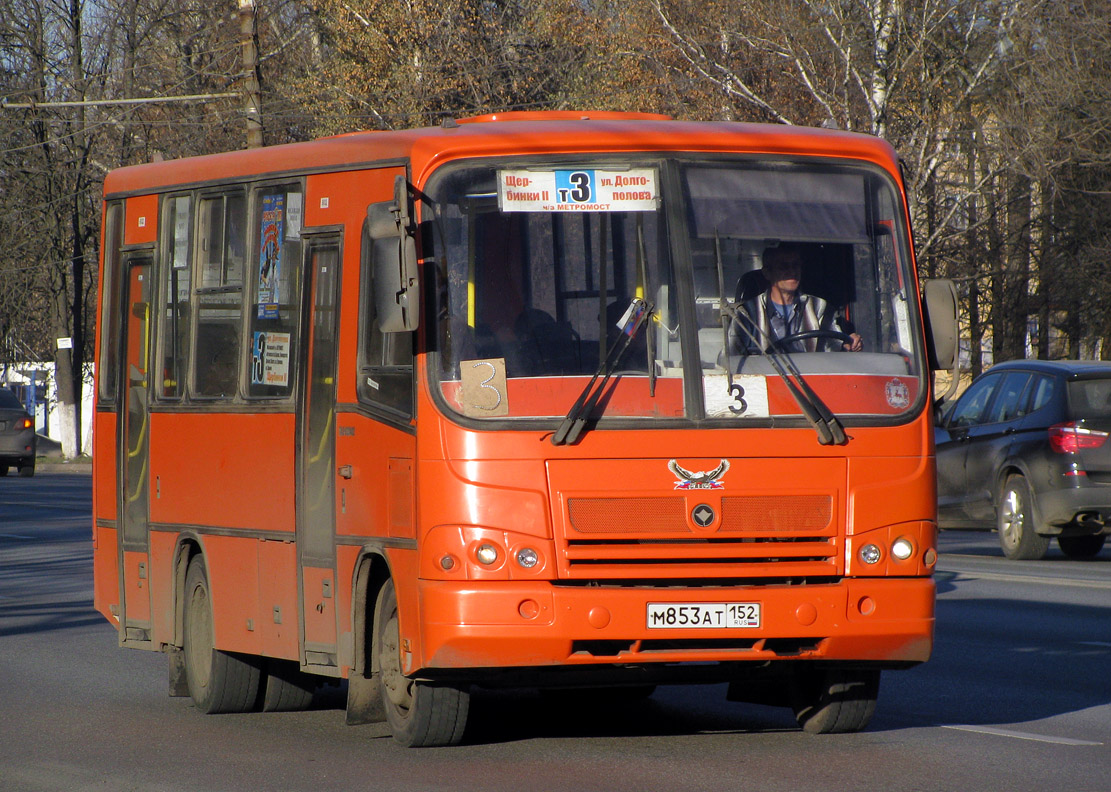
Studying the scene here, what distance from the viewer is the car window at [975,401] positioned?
18.3 m

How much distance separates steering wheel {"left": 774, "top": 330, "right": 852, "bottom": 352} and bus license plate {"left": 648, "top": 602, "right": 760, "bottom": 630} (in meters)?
1.10

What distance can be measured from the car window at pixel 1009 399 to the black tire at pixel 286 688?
979 centimetres

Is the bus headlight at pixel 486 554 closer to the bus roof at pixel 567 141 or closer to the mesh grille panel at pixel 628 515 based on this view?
the mesh grille panel at pixel 628 515

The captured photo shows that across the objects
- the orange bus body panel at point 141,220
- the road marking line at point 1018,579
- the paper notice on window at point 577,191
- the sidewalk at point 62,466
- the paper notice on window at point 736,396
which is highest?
the orange bus body panel at point 141,220

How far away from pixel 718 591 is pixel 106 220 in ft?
16.8

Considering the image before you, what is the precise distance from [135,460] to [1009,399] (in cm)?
1015

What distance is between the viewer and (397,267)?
287 inches

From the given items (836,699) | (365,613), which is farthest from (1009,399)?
(365,613)

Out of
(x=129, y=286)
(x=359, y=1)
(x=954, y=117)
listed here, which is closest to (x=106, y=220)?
(x=129, y=286)

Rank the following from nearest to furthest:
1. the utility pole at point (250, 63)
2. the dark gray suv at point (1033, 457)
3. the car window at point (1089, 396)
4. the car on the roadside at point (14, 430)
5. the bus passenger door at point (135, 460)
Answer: the bus passenger door at point (135, 460) → the dark gray suv at point (1033, 457) → the car window at point (1089, 396) → the utility pole at point (250, 63) → the car on the roadside at point (14, 430)

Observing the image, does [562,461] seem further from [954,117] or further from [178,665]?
[954,117]

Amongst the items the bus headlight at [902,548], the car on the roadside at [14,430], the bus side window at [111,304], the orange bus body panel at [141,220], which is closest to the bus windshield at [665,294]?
the bus headlight at [902,548]

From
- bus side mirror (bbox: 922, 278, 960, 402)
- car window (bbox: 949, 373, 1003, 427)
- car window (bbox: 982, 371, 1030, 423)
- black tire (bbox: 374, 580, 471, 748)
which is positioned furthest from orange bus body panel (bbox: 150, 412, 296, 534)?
car window (bbox: 949, 373, 1003, 427)

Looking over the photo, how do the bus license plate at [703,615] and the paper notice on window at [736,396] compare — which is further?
the paper notice on window at [736,396]
